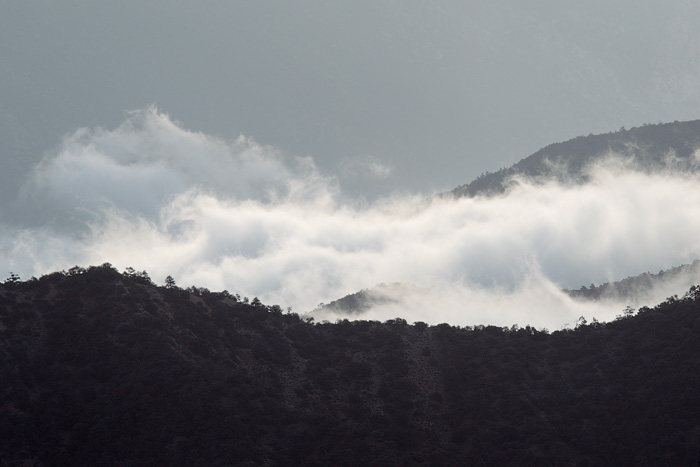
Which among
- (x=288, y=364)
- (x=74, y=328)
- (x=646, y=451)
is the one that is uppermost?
(x=74, y=328)

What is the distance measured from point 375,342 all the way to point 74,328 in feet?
103

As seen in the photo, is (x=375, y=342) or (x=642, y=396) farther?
(x=375, y=342)

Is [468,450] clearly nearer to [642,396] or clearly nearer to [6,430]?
[642,396]

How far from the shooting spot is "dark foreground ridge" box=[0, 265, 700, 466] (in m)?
68.4

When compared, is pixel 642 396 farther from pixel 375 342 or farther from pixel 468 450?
pixel 375 342

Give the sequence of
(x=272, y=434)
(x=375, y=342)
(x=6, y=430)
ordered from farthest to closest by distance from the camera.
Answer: (x=375, y=342) < (x=272, y=434) < (x=6, y=430)

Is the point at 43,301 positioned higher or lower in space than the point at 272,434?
higher

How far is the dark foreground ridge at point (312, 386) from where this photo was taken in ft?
225

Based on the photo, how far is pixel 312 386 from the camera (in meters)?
81.0

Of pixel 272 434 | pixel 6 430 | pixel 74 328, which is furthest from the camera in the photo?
pixel 74 328

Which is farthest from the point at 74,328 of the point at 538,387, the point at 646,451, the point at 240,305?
the point at 646,451

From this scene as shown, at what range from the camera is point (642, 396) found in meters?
74.1

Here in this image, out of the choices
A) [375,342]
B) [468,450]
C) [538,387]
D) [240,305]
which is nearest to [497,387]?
[538,387]

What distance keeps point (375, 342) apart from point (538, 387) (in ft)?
60.7
